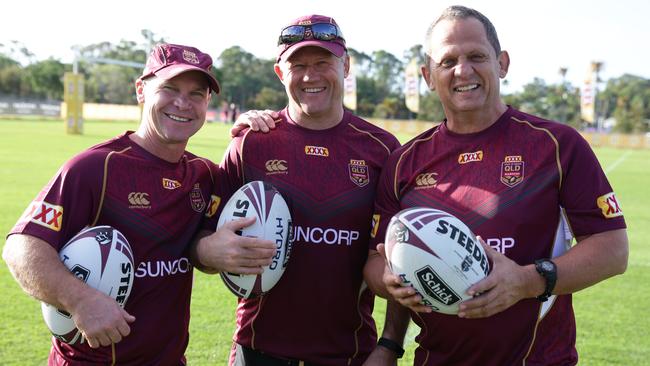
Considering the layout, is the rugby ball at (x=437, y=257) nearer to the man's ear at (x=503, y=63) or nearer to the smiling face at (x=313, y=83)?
the man's ear at (x=503, y=63)

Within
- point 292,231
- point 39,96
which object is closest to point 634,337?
point 292,231

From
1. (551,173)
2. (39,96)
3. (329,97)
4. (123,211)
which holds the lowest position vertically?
(39,96)

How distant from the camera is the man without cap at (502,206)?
9.70 ft

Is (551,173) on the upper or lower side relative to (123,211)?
upper

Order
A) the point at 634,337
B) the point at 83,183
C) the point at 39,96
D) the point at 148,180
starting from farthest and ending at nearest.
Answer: the point at 39,96, the point at 634,337, the point at 148,180, the point at 83,183

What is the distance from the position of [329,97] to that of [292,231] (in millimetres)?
881

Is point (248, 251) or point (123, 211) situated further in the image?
point (123, 211)

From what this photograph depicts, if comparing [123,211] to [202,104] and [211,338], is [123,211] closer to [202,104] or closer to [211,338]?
[202,104]

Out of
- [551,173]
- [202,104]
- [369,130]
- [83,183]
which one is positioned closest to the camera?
[551,173]

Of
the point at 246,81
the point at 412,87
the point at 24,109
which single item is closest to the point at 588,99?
the point at 412,87

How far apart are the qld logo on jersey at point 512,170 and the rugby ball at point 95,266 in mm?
1975

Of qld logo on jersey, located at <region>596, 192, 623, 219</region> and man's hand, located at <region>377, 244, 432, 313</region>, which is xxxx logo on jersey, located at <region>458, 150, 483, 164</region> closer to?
qld logo on jersey, located at <region>596, 192, 623, 219</region>

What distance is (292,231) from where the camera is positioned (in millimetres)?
3688

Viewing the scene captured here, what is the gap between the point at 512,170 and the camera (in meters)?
3.20
